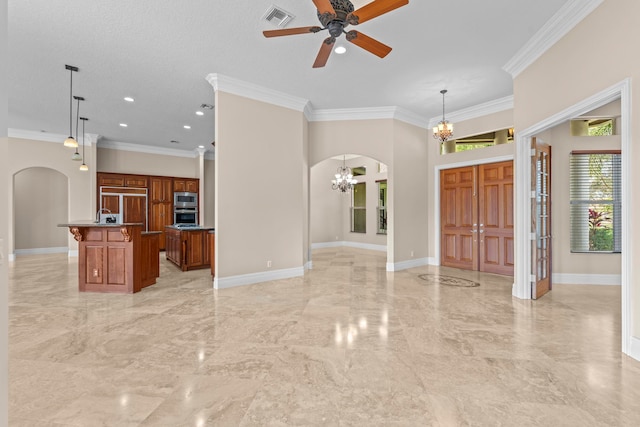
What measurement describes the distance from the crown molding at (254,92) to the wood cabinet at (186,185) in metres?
5.91

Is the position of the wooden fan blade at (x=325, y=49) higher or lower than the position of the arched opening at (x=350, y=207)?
higher

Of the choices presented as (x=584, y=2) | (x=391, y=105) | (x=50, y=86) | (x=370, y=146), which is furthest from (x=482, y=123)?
(x=50, y=86)

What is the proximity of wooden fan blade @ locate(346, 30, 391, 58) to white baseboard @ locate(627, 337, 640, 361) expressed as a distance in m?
3.34

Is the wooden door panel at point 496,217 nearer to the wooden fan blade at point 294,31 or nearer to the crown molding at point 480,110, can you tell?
the crown molding at point 480,110

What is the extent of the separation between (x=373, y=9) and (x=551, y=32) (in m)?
2.62

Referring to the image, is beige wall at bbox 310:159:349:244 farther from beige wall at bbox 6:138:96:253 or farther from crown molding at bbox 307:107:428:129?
beige wall at bbox 6:138:96:253

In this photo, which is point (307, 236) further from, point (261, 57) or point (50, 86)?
point (50, 86)

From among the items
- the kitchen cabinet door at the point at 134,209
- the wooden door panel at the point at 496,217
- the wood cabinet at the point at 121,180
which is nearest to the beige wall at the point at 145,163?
the wood cabinet at the point at 121,180

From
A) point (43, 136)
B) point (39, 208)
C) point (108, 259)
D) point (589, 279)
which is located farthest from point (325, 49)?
point (39, 208)

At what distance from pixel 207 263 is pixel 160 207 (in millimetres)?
4110

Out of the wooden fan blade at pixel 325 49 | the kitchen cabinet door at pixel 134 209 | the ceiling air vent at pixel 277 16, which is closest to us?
the wooden fan blade at pixel 325 49

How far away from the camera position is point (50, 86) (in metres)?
5.20

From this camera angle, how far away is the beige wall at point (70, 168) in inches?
317

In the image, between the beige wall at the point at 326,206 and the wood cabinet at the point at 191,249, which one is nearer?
the wood cabinet at the point at 191,249
